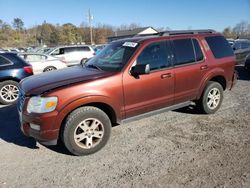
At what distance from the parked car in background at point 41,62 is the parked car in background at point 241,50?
9.29 metres

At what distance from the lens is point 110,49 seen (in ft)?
16.9

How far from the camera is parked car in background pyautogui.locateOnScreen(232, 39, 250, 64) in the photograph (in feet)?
43.1

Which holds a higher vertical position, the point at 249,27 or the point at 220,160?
the point at 249,27

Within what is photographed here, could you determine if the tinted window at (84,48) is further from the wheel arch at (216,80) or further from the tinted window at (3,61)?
the wheel arch at (216,80)

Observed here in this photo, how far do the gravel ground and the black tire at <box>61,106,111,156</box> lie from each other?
157mm

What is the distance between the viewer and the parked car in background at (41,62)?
12219 mm

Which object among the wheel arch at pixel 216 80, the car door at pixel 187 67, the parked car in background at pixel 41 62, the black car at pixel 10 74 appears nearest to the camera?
the car door at pixel 187 67

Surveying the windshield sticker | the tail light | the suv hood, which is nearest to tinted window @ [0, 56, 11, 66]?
the tail light

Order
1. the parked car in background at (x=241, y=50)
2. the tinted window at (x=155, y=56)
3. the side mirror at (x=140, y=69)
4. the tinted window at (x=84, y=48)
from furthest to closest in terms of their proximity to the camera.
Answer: the tinted window at (x=84, y=48) < the parked car in background at (x=241, y=50) < the tinted window at (x=155, y=56) < the side mirror at (x=140, y=69)

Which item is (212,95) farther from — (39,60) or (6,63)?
(39,60)

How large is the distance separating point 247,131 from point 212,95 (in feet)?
4.11

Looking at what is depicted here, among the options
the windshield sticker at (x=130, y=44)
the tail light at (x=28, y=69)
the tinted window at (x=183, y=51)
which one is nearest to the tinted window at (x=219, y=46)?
the tinted window at (x=183, y=51)

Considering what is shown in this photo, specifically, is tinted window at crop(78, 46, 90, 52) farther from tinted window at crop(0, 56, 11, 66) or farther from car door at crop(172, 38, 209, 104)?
car door at crop(172, 38, 209, 104)

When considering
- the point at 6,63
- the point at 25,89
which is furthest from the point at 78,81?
the point at 6,63
